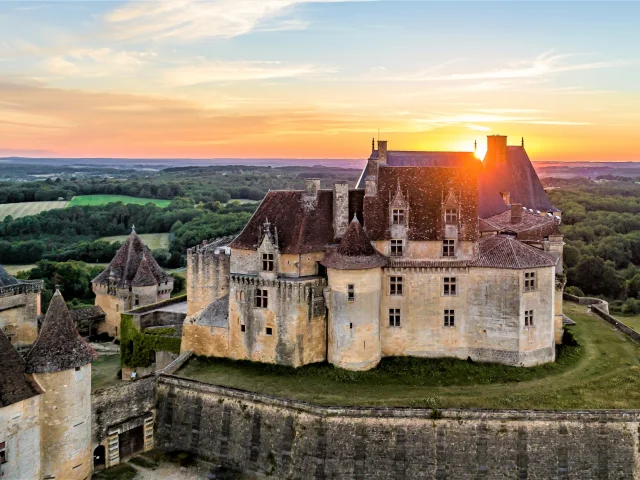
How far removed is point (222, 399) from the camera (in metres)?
29.7

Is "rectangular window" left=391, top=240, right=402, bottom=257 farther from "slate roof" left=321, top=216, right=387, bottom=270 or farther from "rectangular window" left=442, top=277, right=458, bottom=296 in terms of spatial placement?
"rectangular window" left=442, top=277, right=458, bottom=296

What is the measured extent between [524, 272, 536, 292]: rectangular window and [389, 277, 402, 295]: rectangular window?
6.46 m

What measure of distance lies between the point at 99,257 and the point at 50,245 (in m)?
11.6

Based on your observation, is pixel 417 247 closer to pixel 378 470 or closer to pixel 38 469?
pixel 378 470

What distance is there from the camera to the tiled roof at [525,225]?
115 feet

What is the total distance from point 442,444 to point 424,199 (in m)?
13.1

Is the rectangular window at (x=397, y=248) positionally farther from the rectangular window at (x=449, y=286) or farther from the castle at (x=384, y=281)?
the rectangular window at (x=449, y=286)

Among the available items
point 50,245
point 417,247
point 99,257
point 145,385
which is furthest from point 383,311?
point 50,245

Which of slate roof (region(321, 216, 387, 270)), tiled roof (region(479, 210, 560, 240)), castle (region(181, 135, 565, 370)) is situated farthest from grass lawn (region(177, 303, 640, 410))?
tiled roof (region(479, 210, 560, 240))

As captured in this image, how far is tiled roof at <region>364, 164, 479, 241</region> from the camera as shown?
32.7 meters

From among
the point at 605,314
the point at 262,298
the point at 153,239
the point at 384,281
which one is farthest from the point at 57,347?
the point at 153,239

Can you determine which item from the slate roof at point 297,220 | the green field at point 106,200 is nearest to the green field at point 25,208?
the green field at point 106,200

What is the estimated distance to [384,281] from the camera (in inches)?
1291

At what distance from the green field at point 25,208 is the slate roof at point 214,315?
2995 inches
